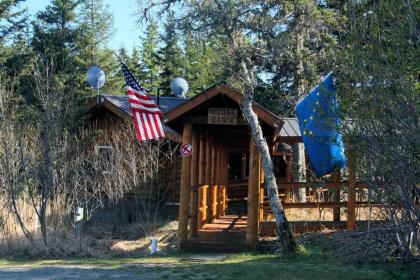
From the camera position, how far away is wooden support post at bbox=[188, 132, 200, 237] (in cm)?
1420

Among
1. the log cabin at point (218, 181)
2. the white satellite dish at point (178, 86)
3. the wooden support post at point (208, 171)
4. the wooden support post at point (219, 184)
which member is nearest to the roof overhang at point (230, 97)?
the log cabin at point (218, 181)

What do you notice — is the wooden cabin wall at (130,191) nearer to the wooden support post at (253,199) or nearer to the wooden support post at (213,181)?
the wooden support post at (213,181)

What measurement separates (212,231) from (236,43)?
480 cm

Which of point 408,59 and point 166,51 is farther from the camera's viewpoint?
point 166,51

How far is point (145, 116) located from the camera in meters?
15.1

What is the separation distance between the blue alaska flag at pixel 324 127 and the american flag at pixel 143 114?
13.5 feet

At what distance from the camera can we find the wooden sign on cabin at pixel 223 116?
1347 centimetres

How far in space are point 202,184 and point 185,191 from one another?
1.35 meters

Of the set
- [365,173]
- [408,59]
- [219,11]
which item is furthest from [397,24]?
[219,11]

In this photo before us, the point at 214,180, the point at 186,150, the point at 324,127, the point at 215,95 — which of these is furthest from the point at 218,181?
the point at 324,127

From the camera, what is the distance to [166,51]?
43.7 meters

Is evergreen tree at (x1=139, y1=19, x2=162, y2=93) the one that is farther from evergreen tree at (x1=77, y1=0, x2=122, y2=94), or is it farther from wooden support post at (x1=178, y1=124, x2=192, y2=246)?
wooden support post at (x1=178, y1=124, x2=192, y2=246)

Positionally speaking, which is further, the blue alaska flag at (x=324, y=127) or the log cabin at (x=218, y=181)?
the log cabin at (x=218, y=181)

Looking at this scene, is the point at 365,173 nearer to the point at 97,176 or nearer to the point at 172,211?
the point at 97,176
